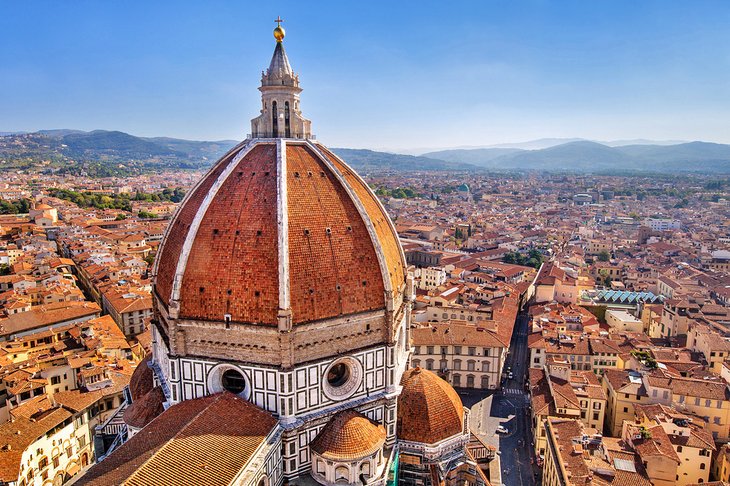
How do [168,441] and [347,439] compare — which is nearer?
[168,441]

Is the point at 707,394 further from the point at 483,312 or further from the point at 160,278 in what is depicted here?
the point at 160,278

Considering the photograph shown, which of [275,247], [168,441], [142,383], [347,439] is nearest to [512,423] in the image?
[347,439]

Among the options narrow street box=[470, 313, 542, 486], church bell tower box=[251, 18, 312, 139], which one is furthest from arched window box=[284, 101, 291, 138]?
narrow street box=[470, 313, 542, 486]

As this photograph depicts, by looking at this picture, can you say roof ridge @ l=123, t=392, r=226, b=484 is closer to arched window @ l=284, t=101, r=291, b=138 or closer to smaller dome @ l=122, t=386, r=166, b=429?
smaller dome @ l=122, t=386, r=166, b=429

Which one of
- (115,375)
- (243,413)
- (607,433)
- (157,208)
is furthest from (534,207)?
(243,413)

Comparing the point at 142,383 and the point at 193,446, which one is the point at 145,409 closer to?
the point at 142,383

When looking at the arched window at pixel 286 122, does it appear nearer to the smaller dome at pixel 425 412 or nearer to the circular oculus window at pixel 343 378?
the circular oculus window at pixel 343 378
